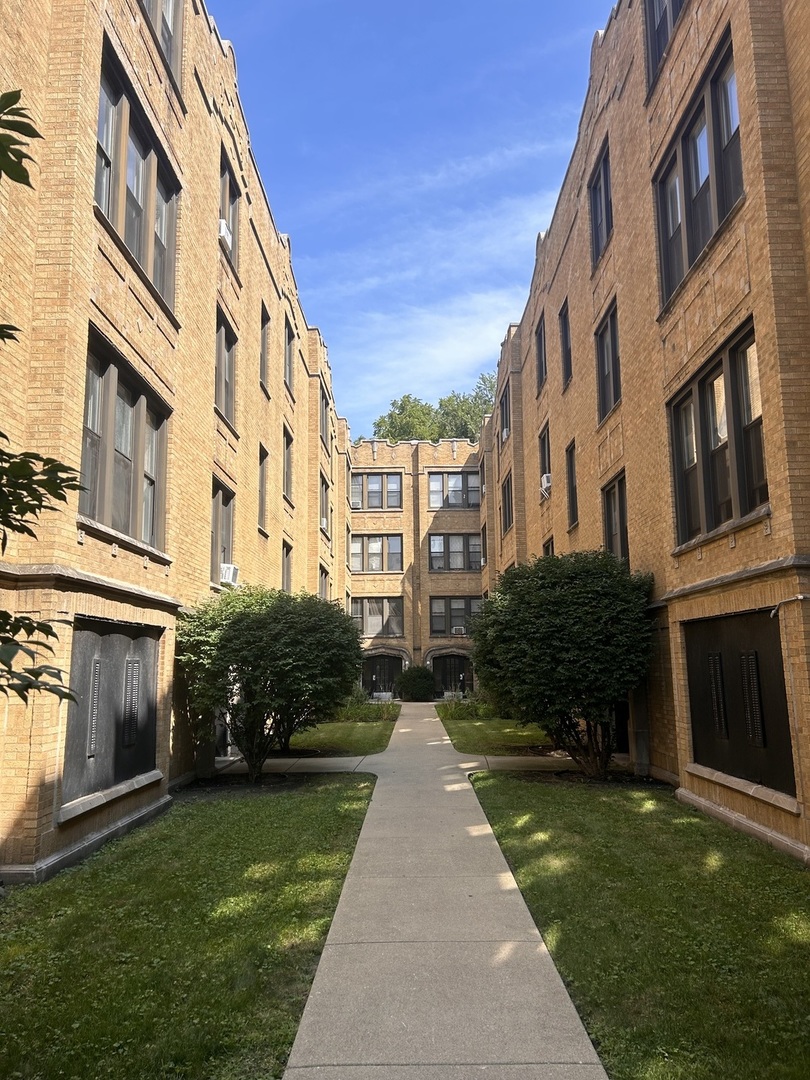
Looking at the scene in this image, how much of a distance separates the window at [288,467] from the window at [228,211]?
20.3 ft

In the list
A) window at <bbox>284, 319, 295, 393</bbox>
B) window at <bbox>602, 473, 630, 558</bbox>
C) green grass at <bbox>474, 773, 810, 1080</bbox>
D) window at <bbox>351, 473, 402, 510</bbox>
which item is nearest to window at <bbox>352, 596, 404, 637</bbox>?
window at <bbox>351, 473, 402, 510</bbox>

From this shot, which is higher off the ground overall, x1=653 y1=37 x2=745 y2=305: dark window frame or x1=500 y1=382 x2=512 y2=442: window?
x1=500 y1=382 x2=512 y2=442: window

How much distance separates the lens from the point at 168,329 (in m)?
10.2

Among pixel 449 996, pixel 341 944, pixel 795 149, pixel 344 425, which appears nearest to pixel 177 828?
pixel 341 944

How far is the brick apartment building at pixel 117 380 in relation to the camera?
21.8 ft

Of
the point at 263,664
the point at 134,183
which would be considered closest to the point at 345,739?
the point at 263,664

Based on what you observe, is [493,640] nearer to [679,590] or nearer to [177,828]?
[679,590]

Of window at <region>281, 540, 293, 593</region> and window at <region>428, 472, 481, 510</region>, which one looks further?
window at <region>428, 472, 481, 510</region>

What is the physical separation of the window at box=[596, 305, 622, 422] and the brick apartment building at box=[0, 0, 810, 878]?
0.06 m

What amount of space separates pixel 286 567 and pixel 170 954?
54.5 feet

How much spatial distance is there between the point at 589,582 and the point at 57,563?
24.2 feet

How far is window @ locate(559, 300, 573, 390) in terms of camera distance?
18.0 meters

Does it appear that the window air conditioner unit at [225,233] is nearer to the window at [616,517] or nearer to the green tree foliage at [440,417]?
the window at [616,517]

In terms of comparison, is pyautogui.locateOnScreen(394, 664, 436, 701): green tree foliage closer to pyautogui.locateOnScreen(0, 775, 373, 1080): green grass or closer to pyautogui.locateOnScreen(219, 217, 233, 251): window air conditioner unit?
pyautogui.locateOnScreen(219, 217, 233, 251): window air conditioner unit
